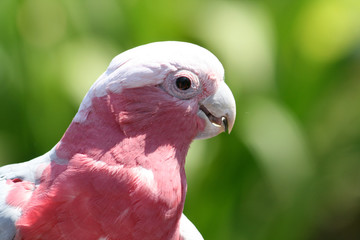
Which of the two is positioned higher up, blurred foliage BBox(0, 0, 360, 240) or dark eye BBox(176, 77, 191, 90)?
dark eye BBox(176, 77, 191, 90)

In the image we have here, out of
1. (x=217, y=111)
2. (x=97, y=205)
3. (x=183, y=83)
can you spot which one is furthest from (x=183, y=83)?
(x=97, y=205)

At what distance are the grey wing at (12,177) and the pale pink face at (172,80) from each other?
0.13 metres

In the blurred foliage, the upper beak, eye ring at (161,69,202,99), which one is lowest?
the blurred foliage

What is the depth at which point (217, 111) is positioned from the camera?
4.12 feet

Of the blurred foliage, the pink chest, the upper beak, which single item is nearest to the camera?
the pink chest

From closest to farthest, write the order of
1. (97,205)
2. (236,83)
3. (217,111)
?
(97,205)
(217,111)
(236,83)

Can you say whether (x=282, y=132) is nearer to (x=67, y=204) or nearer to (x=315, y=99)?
(x=315, y=99)

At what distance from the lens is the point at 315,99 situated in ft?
9.07

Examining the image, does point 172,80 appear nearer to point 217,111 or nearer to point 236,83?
point 217,111

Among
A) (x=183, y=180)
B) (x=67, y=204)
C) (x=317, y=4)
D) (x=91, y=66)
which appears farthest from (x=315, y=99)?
(x=67, y=204)

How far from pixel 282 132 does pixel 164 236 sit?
1511 mm

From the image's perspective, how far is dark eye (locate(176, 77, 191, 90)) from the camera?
1194 millimetres

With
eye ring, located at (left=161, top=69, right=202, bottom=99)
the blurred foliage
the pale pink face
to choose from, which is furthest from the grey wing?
the blurred foliage

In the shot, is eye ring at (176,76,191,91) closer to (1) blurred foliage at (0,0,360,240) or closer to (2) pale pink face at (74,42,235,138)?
(2) pale pink face at (74,42,235,138)
